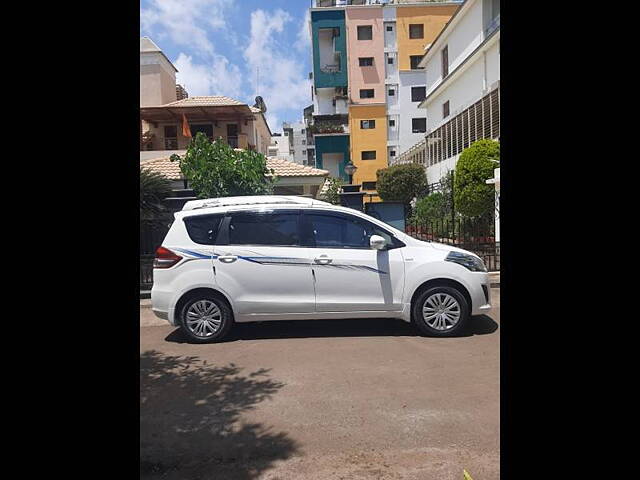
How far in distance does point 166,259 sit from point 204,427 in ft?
9.27

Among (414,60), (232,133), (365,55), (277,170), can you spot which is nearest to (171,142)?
(232,133)

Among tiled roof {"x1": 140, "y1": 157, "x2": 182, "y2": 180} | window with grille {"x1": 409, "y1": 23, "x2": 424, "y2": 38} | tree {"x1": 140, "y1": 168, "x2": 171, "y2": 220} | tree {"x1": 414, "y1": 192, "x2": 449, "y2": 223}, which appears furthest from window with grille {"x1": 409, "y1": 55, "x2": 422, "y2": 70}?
tree {"x1": 140, "y1": 168, "x2": 171, "y2": 220}

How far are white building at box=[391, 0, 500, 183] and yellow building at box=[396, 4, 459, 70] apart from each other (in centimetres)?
1291

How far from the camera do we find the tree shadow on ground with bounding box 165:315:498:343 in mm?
6047

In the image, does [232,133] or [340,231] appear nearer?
[340,231]

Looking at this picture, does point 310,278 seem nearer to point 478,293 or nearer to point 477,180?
point 478,293

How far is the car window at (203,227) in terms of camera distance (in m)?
5.96

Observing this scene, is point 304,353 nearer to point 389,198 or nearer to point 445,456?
point 445,456

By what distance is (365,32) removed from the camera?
42.9 metres

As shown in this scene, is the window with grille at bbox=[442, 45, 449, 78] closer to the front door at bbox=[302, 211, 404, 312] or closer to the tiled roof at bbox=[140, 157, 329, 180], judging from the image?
the tiled roof at bbox=[140, 157, 329, 180]

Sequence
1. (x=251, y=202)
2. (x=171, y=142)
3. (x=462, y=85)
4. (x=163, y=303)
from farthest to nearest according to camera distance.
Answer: (x=171, y=142) < (x=462, y=85) < (x=251, y=202) < (x=163, y=303)

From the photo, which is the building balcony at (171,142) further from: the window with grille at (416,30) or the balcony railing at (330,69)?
the window with grille at (416,30)
